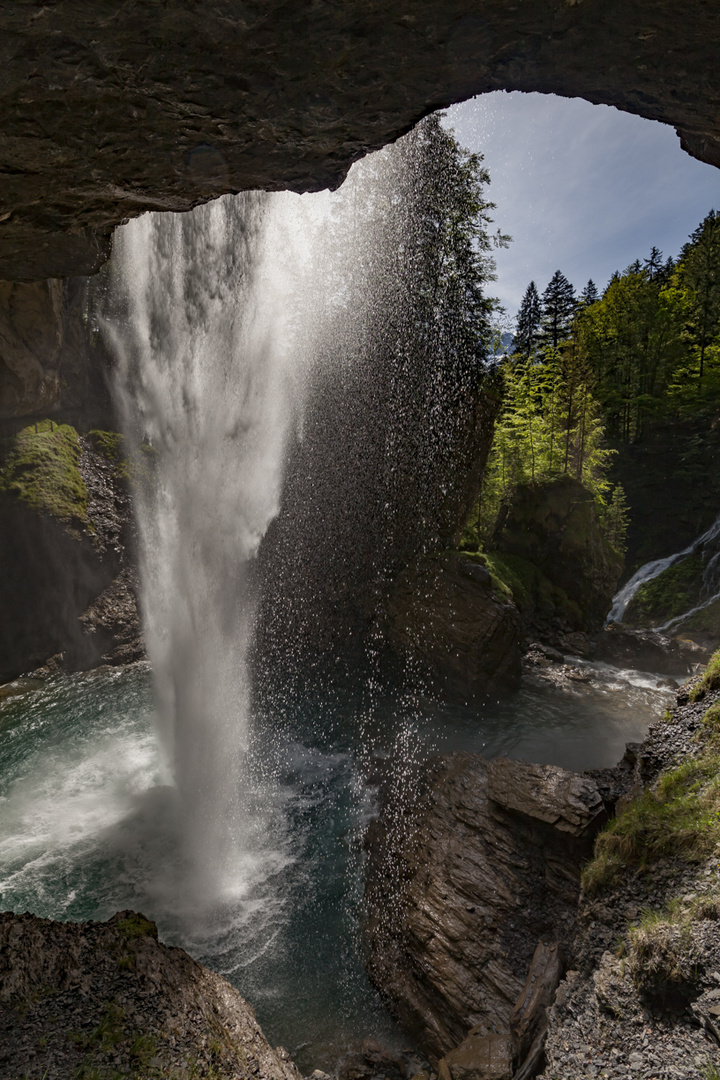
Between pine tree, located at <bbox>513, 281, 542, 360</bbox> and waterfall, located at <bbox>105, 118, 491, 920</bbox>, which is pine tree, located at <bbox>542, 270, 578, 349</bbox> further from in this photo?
waterfall, located at <bbox>105, 118, 491, 920</bbox>

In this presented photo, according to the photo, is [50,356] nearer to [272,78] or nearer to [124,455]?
[124,455]

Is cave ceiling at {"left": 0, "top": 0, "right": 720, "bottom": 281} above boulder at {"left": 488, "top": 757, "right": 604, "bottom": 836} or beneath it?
above

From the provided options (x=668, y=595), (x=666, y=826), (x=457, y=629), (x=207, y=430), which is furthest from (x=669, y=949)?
(x=668, y=595)

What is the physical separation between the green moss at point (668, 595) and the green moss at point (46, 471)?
2246 cm

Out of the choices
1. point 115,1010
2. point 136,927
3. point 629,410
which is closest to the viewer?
point 115,1010

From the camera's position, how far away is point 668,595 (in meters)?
22.5

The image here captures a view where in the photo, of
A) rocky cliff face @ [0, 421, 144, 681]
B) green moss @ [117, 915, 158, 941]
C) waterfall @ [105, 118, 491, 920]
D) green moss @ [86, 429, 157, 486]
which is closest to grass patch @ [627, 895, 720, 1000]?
green moss @ [117, 915, 158, 941]

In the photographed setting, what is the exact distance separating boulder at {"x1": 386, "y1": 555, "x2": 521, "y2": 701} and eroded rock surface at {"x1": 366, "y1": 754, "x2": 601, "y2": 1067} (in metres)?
6.25

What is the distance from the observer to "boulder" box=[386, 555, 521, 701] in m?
14.1

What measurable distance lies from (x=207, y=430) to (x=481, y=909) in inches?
A: 447

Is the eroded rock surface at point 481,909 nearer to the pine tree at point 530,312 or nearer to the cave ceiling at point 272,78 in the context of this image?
Result: the cave ceiling at point 272,78

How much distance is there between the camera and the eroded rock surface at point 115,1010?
3133mm

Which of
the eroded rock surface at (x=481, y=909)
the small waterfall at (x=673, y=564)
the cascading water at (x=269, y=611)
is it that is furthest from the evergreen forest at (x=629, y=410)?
the eroded rock surface at (x=481, y=909)

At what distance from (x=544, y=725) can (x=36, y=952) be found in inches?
459
